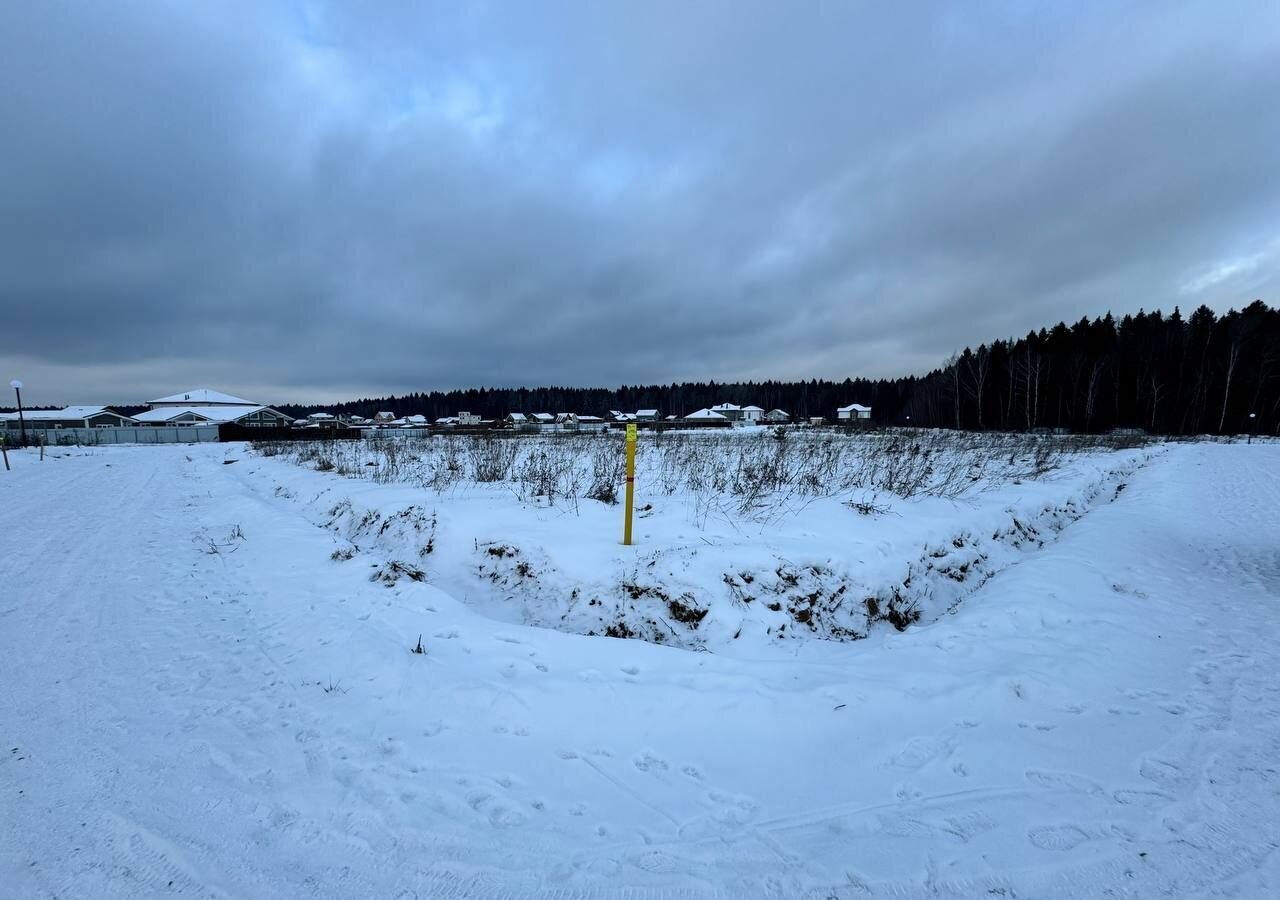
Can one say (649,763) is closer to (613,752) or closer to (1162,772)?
(613,752)

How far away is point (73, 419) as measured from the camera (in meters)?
70.9

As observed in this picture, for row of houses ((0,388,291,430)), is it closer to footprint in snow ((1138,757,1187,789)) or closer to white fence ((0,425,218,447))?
white fence ((0,425,218,447))

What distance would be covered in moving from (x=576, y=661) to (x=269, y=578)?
4.56 meters

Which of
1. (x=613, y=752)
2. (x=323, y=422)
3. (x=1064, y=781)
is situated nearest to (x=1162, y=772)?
(x=1064, y=781)

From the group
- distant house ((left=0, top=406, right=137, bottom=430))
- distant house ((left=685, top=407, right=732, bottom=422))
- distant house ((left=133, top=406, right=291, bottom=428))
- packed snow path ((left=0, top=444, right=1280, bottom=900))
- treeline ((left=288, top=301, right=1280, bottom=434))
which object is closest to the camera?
packed snow path ((left=0, top=444, right=1280, bottom=900))

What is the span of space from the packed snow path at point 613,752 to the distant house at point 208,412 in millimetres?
76392

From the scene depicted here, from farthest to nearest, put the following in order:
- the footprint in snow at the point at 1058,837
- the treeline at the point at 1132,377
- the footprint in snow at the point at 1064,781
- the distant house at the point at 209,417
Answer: the distant house at the point at 209,417, the treeline at the point at 1132,377, the footprint in snow at the point at 1064,781, the footprint in snow at the point at 1058,837

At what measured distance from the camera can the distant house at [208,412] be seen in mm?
70438

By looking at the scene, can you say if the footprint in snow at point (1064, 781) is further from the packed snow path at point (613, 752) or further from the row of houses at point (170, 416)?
the row of houses at point (170, 416)

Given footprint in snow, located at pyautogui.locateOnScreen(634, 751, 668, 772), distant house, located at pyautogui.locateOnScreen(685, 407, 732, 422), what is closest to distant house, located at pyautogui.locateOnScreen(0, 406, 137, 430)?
distant house, located at pyautogui.locateOnScreen(685, 407, 732, 422)

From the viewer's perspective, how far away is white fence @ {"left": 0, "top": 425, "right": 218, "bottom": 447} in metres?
47.8

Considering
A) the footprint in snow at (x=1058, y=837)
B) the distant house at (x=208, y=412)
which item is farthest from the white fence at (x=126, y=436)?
the footprint in snow at (x=1058, y=837)

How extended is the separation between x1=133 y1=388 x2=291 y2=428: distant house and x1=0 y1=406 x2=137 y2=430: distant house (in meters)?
2.54

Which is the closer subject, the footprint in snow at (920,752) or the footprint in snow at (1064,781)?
the footprint in snow at (1064,781)
